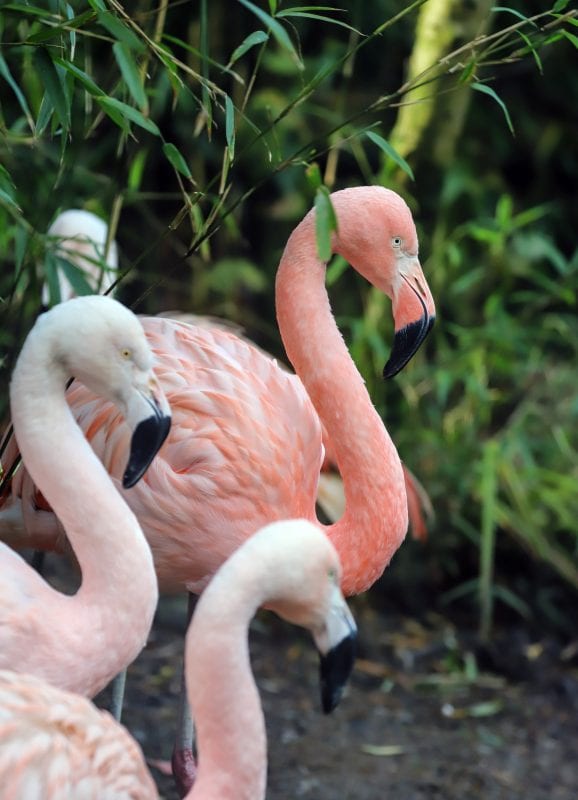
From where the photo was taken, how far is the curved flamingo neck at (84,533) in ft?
6.86

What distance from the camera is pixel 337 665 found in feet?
6.48

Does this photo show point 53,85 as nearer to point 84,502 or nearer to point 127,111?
point 127,111

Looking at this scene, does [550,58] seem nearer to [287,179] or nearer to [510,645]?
[287,179]

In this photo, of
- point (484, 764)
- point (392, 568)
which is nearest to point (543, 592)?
point (392, 568)

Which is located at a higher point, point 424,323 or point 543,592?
point 424,323

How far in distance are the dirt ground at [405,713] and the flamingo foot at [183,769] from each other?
349mm

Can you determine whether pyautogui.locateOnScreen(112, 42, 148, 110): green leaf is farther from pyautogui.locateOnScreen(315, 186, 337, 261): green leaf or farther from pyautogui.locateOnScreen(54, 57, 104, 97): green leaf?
pyautogui.locateOnScreen(315, 186, 337, 261): green leaf

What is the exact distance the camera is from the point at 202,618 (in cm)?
183

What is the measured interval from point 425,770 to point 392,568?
1.07m

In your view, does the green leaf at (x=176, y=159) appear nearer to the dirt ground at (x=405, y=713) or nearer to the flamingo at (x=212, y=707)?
the flamingo at (x=212, y=707)

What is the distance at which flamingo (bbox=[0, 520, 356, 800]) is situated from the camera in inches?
70.8

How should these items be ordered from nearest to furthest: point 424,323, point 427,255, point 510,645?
point 424,323, point 510,645, point 427,255

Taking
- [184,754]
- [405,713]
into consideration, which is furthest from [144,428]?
[405,713]

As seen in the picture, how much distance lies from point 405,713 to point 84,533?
2.06 meters
